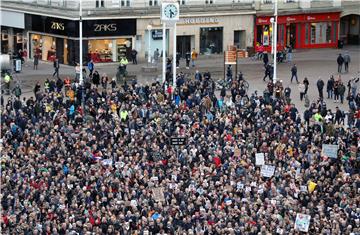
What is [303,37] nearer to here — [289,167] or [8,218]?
[289,167]

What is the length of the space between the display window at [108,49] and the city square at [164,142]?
104mm

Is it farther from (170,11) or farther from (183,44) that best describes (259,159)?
(183,44)

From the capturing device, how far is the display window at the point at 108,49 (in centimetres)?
8319

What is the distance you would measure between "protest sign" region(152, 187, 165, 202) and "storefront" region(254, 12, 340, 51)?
45.2 metres

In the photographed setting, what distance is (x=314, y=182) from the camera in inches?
1833

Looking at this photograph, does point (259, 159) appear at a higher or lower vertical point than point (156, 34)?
lower

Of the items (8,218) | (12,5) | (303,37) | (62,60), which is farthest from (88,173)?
(303,37)

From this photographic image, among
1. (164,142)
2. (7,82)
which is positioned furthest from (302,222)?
(7,82)

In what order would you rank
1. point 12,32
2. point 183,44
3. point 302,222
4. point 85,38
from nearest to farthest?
point 302,222 < point 85,38 < point 183,44 < point 12,32

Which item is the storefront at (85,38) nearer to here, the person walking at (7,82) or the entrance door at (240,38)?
the entrance door at (240,38)

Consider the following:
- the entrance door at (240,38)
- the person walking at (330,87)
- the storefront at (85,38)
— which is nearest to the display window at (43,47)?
the storefront at (85,38)

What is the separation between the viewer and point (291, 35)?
92.3 metres

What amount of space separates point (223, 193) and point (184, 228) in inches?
129

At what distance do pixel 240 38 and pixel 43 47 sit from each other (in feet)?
53.1
